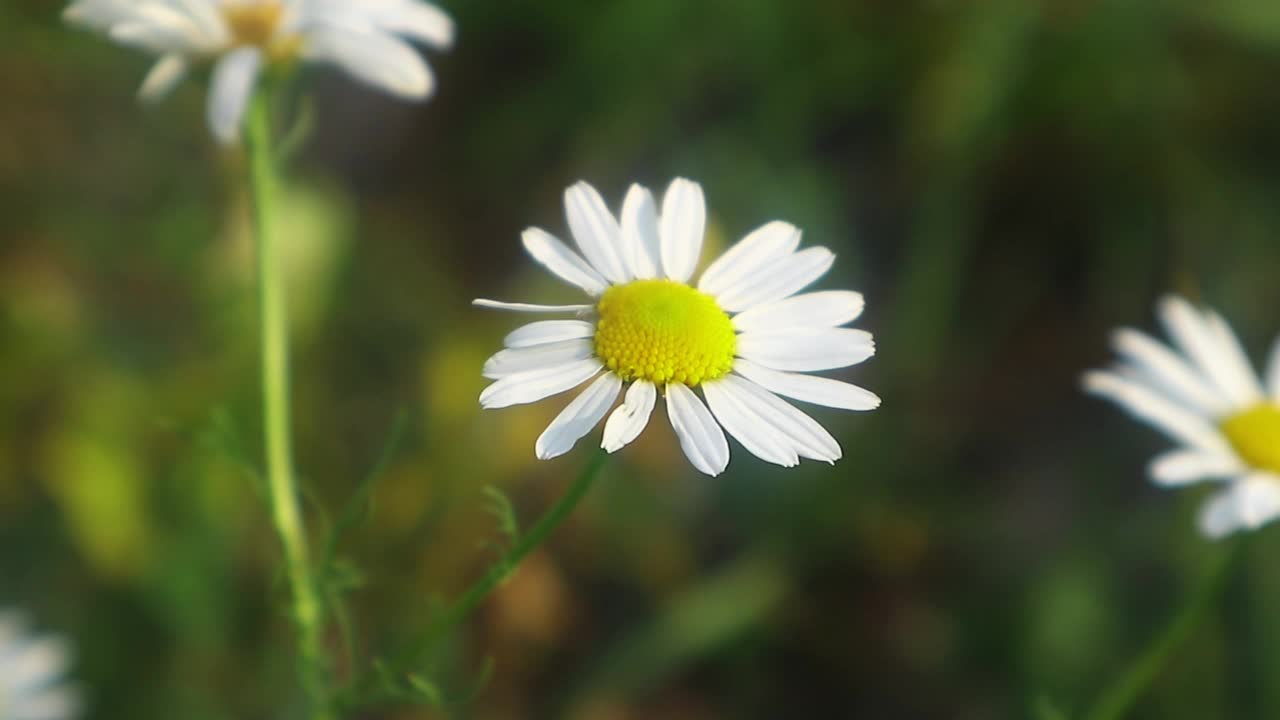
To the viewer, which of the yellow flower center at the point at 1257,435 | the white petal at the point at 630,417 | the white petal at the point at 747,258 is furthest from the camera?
the yellow flower center at the point at 1257,435

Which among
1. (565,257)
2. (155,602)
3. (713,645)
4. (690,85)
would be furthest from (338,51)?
(690,85)

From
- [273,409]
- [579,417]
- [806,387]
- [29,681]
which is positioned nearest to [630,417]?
[579,417]

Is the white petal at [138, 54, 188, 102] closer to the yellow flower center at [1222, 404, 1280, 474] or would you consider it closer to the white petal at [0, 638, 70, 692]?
the white petal at [0, 638, 70, 692]

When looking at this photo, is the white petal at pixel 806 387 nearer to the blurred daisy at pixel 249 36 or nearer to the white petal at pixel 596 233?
the white petal at pixel 596 233

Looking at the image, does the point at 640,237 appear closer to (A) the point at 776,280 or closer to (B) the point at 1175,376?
(A) the point at 776,280

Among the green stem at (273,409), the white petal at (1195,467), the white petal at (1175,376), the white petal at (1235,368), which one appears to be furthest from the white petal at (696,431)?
the white petal at (1235,368)

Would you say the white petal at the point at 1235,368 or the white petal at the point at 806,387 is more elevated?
the white petal at the point at 1235,368

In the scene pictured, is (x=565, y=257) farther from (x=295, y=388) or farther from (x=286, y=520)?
(x=295, y=388)

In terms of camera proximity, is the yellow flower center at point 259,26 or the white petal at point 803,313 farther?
the yellow flower center at point 259,26
